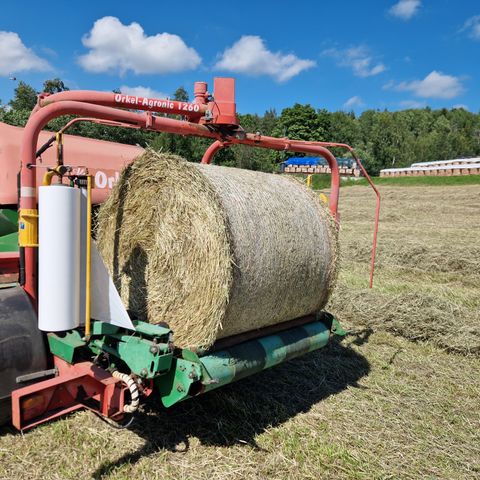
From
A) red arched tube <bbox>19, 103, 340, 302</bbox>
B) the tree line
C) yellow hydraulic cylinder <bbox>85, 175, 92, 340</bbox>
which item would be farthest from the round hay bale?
the tree line

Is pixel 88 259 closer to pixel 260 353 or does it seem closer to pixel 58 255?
pixel 58 255

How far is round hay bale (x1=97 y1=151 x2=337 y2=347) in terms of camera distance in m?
3.29

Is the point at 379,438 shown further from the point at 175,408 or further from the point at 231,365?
the point at 175,408

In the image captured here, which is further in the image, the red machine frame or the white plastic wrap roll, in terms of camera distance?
the red machine frame

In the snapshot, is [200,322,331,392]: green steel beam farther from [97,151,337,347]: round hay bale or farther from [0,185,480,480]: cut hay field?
[0,185,480,480]: cut hay field

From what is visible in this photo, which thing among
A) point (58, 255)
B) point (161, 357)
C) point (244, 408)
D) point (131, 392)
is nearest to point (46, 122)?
point (58, 255)

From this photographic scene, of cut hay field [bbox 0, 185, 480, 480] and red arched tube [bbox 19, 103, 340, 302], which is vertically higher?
red arched tube [bbox 19, 103, 340, 302]

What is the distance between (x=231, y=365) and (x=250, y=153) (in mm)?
32129

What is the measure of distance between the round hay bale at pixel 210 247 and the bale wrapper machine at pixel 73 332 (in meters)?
0.28

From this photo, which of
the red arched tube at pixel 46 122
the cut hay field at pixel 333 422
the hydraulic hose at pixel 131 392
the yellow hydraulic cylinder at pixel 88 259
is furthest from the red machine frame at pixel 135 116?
the cut hay field at pixel 333 422

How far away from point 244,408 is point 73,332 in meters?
1.48

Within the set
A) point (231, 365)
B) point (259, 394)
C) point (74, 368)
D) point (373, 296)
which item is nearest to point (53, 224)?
point (74, 368)

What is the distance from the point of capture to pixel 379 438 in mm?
3580

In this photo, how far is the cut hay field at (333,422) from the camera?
10.3 feet
